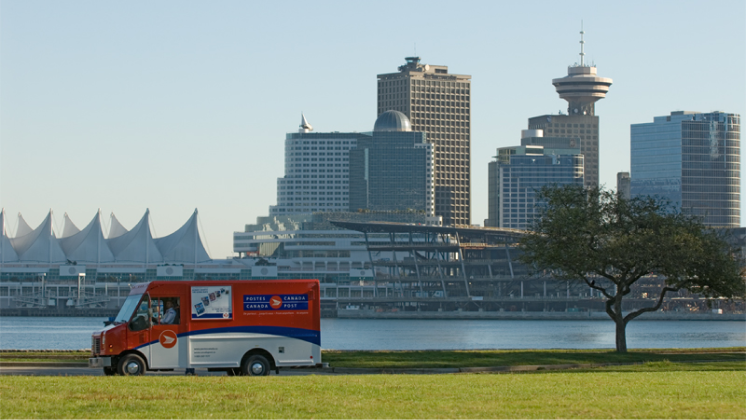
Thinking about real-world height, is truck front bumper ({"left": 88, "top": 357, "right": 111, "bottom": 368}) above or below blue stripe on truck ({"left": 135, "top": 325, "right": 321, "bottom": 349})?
below

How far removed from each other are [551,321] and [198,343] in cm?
12319

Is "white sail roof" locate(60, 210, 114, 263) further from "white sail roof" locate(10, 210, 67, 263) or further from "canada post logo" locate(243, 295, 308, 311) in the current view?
"canada post logo" locate(243, 295, 308, 311)

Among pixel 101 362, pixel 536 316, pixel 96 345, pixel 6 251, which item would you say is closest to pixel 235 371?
pixel 101 362

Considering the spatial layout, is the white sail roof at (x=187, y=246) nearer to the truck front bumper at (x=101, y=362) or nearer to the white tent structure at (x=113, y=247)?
the white tent structure at (x=113, y=247)

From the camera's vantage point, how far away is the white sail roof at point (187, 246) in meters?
170

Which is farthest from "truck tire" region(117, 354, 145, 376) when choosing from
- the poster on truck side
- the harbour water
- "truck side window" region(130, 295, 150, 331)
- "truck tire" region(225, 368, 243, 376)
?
the harbour water

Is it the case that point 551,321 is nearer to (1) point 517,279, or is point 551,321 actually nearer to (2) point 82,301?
(1) point 517,279

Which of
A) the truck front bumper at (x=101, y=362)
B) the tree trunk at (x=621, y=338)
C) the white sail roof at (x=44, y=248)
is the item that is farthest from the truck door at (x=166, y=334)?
the white sail roof at (x=44, y=248)

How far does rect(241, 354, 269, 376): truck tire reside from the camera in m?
24.3

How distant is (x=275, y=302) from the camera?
2475 cm

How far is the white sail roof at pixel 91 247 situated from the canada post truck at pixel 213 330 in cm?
14819

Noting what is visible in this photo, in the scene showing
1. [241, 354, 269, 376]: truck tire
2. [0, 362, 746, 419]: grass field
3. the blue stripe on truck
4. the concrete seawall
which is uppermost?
the blue stripe on truck

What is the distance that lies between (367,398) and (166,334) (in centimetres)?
850

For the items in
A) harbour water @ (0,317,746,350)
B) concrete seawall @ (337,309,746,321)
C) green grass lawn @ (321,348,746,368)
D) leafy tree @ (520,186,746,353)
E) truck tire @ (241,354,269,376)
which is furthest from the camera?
concrete seawall @ (337,309,746,321)
